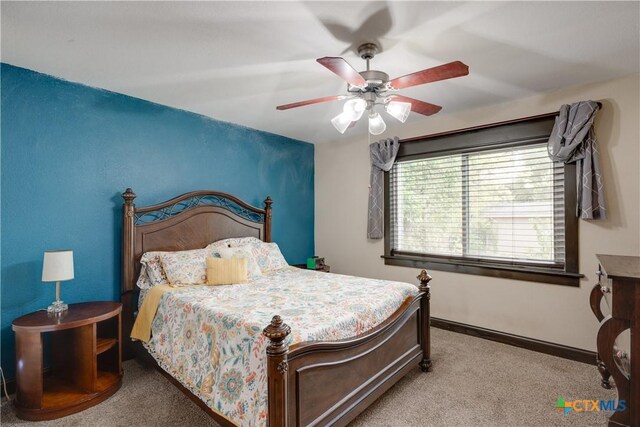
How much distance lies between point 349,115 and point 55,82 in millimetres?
2445

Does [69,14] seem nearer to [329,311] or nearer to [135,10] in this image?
[135,10]

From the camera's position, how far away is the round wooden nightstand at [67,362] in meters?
2.12

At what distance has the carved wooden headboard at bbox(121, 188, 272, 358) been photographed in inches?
116

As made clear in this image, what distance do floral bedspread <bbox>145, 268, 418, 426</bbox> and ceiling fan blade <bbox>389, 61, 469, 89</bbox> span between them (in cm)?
148

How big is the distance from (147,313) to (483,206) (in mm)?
3439

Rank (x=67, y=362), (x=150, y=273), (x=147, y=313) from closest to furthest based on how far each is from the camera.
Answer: (x=67, y=362) → (x=147, y=313) → (x=150, y=273)

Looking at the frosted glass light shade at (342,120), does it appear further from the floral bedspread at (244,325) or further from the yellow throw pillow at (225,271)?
the yellow throw pillow at (225,271)

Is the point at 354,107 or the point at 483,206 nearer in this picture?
the point at 354,107

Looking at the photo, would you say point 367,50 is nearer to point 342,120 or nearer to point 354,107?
point 354,107

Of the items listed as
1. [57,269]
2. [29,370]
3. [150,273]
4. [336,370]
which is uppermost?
[57,269]

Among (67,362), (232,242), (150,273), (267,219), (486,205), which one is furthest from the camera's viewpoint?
(267,219)

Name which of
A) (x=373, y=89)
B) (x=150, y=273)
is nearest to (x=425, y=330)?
(x=373, y=89)

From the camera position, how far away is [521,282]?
10.5ft

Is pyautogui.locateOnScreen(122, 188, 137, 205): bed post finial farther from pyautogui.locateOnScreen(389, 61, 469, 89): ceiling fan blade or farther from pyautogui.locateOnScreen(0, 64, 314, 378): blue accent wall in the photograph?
pyautogui.locateOnScreen(389, 61, 469, 89): ceiling fan blade
